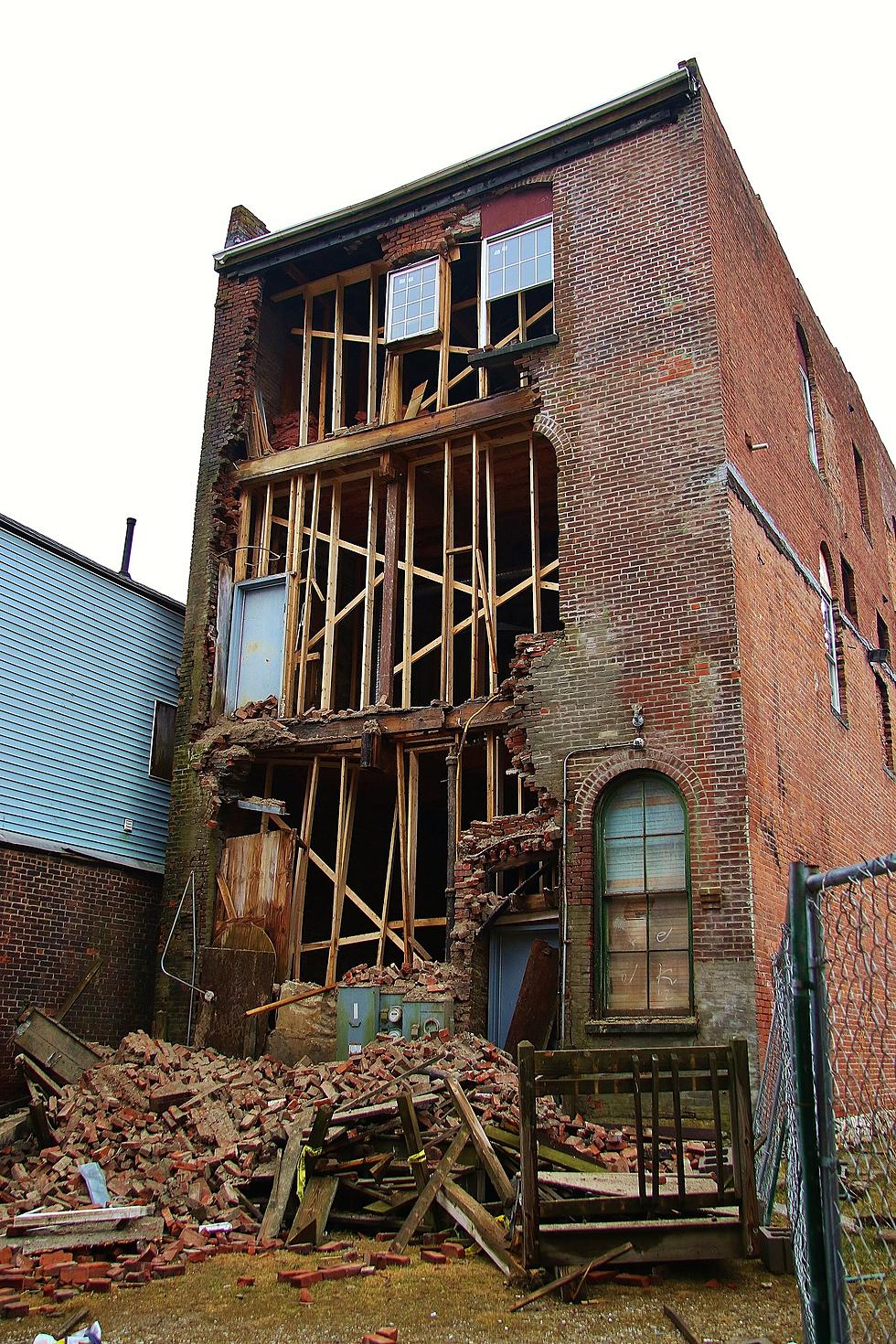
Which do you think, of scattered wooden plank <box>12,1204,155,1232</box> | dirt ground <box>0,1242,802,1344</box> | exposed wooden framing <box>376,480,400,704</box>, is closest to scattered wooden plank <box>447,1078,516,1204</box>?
dirt ground <box>0,1242,802,1344</box>

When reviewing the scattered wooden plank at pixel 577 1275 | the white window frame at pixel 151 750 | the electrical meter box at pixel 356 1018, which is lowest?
the scattered wooden plank at pixel 577 1275

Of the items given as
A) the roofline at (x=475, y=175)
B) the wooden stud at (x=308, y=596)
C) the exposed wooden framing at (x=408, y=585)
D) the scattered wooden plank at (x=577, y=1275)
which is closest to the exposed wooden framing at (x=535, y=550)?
the exposed wooden framing at (x=408, y=585)

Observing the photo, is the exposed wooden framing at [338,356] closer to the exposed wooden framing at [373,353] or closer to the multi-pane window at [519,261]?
the exposed wooden framing at [373,353]

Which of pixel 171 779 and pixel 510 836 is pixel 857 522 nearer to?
pixel 510 836

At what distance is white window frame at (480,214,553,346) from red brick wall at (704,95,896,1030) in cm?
230

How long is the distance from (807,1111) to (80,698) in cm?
1314

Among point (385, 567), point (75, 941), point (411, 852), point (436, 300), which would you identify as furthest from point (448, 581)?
point (75, 941)

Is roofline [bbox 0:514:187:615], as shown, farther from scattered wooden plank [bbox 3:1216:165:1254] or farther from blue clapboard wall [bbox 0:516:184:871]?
scattered wooden plank [bbox 3:1216:165:1254]

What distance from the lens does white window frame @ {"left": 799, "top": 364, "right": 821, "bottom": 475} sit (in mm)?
17359

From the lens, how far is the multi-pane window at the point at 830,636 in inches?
632

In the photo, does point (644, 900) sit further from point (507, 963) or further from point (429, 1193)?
point (429, 1193)

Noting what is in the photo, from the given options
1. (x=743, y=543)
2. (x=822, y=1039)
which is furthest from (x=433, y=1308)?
(x=743, y=543)

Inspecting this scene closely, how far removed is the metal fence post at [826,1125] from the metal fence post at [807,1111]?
1 cm

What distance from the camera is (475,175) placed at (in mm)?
15570
